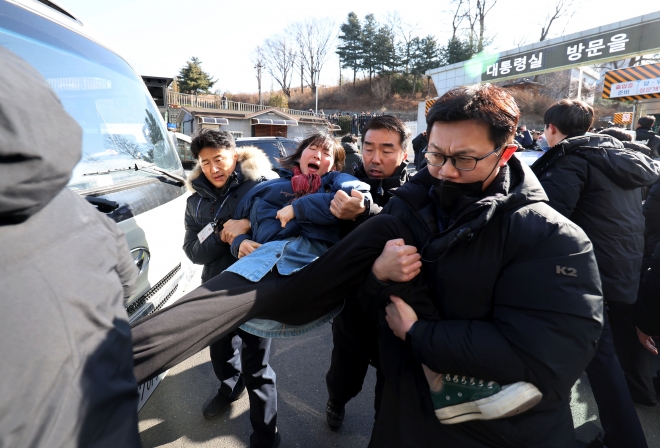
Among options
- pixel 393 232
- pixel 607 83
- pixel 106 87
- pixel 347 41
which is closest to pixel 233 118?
pixel 607 83

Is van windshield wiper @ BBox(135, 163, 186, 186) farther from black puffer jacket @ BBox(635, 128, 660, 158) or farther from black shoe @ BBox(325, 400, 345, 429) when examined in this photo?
black puffer jacket @ BBox(635, 128, 660, 158)

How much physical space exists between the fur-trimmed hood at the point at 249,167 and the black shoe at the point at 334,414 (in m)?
1.58

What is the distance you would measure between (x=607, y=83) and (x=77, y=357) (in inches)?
640

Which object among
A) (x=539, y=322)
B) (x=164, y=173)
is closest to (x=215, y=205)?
(x=164, y=173)

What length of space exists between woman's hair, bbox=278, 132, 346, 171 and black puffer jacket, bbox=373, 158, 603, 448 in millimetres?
1044

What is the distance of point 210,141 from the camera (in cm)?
230

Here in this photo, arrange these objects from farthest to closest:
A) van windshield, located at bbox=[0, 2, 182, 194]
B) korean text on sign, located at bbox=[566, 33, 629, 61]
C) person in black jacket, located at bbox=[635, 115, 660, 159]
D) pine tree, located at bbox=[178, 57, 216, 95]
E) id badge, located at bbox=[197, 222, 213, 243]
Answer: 1. pine tree, located at bbox=[178, 57, 216, 95]
2. korean text on sign, located at bbox=[566, 33, 629, 61]
3. person in black jacket, located at bbox=[635, 115, 660, 159]
4. id badge, located at bbox=[197, 222, 213, 243]
5. van windshield, located at bbox=[0, 2, 182, 194]

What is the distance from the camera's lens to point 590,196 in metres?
2.32

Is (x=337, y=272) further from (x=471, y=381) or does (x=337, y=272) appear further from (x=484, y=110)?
(x=484, y=110)

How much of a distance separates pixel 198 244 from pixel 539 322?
1908 mm

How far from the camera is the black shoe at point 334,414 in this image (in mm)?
2473

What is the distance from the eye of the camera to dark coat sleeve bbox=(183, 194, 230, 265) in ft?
7.43

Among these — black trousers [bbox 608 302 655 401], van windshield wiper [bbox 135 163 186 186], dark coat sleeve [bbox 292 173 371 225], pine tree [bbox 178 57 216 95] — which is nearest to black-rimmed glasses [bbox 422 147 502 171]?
dark coat sleeve [bbox 292 173 371 225]

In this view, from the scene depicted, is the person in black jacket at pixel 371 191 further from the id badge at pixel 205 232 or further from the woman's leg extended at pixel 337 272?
the id badge at pixel 205 232
